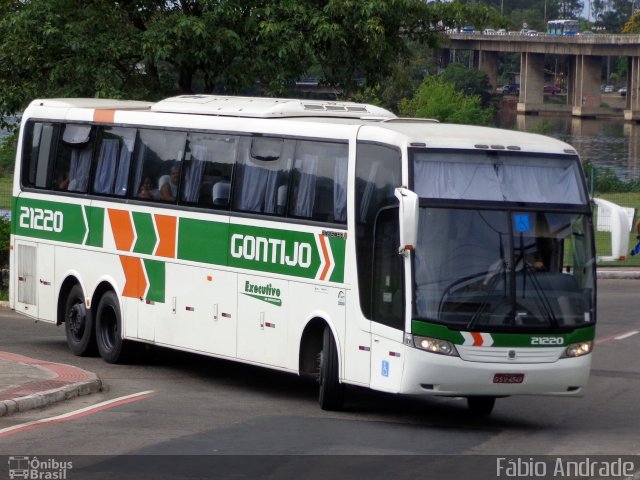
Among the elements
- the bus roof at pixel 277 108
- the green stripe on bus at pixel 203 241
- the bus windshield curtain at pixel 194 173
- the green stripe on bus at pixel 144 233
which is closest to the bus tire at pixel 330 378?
the green stripe on bus at pixel 203 241

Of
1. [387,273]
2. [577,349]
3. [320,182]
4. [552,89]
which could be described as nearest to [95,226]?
[320,182]

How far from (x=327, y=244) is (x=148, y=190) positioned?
3.74m

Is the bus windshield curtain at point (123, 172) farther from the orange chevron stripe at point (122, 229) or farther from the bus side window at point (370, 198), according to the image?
the bus side window at point (370, 198)

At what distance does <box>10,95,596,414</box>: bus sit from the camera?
13.0m

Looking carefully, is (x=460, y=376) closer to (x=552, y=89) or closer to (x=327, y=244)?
(x=327, y=244)

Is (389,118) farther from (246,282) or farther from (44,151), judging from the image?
(44,151)

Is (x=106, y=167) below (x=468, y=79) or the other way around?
below

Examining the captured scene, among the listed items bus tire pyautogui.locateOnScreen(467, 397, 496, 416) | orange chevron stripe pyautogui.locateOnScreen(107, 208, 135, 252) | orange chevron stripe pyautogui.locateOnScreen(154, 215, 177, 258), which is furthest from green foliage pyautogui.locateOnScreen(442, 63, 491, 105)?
bus tire pyautogui.locateOnScreen(467, 397, 496, 416)

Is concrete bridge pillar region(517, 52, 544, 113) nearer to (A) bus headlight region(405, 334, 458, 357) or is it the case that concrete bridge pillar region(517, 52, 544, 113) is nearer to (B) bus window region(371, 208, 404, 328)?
(B) bus window region(371, 208, 404, 328)

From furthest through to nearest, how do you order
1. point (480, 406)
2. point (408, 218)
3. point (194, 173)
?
point (194, 173), point (480, 406), point (408, 218)

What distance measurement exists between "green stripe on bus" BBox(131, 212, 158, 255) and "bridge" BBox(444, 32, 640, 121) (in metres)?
104

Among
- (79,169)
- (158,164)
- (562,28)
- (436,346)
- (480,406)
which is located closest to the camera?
(436,346)

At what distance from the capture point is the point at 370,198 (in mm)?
13789

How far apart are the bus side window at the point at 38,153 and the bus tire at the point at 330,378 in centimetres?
659
